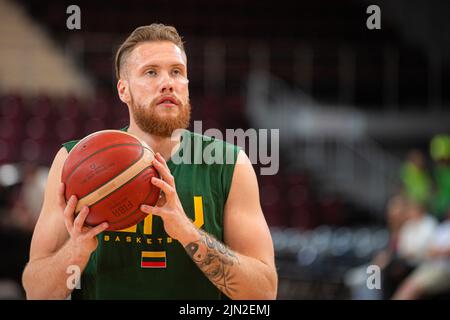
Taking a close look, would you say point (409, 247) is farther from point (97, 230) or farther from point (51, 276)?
point (97, 230)

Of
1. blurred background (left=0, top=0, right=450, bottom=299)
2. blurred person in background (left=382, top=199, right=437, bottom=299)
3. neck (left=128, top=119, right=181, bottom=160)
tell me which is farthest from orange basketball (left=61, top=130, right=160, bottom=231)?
blurred background (left=0, top=0, right=450, bottom=299)

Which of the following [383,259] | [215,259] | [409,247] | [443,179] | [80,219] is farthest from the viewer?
[443,179]

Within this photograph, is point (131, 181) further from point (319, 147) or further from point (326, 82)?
point (326, 82)

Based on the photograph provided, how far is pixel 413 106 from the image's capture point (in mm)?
12055

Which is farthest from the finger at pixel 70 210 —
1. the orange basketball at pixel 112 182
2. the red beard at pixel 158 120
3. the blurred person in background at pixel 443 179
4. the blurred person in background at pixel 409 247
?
the blurred person in background at pixel 443 179

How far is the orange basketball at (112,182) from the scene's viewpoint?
100 inches

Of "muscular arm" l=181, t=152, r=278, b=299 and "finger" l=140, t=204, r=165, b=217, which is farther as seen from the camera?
"muscular arm" l=181, t=152, r=278, b=299

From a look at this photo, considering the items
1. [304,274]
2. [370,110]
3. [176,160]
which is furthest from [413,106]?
[176,160]

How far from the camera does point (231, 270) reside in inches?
108

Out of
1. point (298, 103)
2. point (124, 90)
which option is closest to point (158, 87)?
point (124, 90)

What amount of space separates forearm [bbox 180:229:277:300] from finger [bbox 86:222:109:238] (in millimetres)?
309

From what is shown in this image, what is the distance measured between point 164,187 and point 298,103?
8797 mm

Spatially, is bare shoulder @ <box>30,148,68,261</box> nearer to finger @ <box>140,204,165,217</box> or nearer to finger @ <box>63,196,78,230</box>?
finger @ <box>63,196,78,230</box>

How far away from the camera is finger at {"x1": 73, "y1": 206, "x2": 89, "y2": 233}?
2500 millimetres
